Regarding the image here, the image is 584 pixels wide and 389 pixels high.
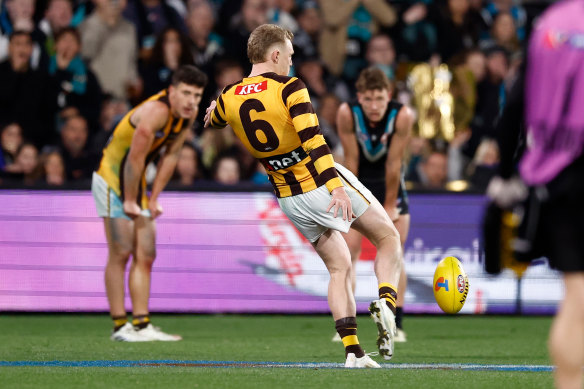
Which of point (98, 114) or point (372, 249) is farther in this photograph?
point (98, 114)

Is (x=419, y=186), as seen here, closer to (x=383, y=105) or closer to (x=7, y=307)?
(x=383, y=105)

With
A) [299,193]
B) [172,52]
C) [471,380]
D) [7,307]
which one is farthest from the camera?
[172,52]

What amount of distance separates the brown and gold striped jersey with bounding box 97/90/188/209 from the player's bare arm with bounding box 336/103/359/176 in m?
1.44

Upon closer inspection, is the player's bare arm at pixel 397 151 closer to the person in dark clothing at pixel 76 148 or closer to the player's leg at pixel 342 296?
the player's leg at pixel 342 296

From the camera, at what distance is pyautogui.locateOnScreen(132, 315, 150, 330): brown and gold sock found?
9891mm

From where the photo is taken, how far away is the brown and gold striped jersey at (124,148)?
9.91 meters

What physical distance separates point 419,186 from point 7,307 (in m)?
4.77

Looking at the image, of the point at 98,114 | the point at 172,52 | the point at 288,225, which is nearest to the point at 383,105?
the point at 288,225

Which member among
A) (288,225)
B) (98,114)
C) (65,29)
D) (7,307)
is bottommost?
(7,307)

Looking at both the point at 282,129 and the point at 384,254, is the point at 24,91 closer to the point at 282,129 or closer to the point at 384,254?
the point at 282,129

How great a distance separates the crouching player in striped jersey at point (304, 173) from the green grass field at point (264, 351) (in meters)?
0.40

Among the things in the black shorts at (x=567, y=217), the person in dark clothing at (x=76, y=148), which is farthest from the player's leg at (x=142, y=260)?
the black shorts at (x=567, y=217)

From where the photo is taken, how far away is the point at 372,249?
12102 millimetres

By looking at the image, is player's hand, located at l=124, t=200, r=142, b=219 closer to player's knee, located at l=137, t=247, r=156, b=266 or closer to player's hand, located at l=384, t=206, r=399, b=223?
player's knee, located at l=137, t=247, r=156, b=266
